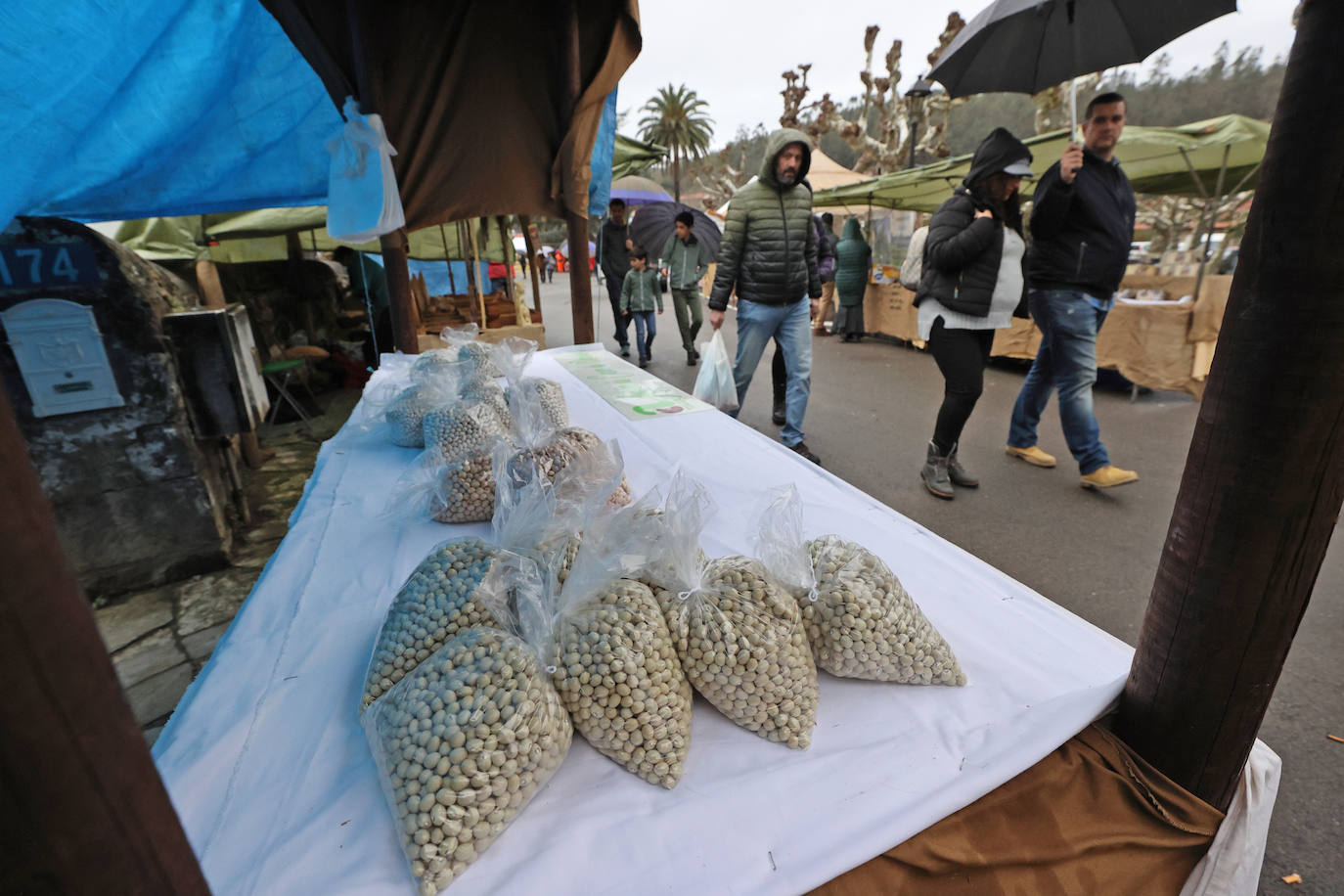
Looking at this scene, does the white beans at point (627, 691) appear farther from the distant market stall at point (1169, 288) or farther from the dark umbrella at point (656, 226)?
the dark umbrella at point (656, 226)

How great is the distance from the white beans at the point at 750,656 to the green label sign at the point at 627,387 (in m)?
1.34

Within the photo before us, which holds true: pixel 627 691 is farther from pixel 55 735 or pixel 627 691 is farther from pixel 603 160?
pixel 603 160

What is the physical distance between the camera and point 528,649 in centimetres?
74

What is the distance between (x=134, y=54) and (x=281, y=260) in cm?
570

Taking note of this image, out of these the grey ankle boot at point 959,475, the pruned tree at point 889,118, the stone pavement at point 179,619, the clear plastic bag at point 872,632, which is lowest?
the stone pavement at point 179,619

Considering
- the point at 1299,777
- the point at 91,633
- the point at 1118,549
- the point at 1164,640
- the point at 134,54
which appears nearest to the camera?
→ the point at 91,633

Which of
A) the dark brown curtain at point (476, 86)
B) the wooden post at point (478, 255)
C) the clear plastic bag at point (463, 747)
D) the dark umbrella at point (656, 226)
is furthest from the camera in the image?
the dark umbrella at point (656, 226)

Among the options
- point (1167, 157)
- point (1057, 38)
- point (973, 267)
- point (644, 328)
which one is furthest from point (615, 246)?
point (1167, 157)

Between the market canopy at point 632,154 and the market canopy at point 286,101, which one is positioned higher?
the market canopy at point 632,154

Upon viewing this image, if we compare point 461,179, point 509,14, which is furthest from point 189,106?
point 509,14

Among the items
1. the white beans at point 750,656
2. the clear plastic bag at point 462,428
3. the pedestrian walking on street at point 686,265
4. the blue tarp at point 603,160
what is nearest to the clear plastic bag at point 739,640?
the white beans at point 750,656

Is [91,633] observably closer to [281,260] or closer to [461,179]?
[461,179]

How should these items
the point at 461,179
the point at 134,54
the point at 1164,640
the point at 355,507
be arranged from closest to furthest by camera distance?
the point at 1164,640 → the point at 355,507 → the point at 134,54 → the point at 461,179

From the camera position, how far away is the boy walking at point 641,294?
22.7 ft
